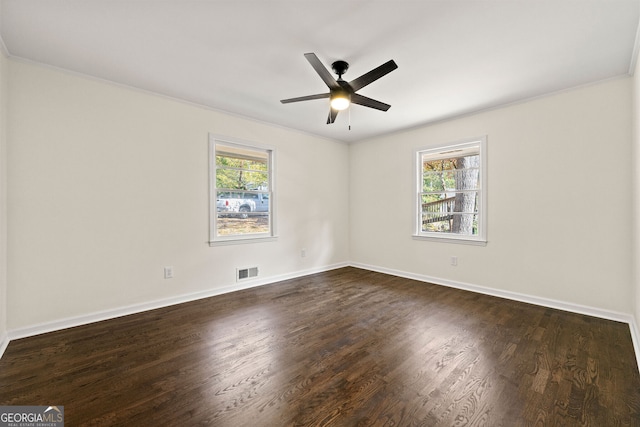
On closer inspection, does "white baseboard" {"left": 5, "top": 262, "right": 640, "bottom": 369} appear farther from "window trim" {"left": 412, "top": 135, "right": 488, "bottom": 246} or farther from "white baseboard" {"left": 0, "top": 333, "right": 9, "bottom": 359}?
"window trim" {"left": 412, "top": 135, "right": 488, "bottom": 246}

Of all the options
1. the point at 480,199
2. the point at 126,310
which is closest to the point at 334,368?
the point at 126,310

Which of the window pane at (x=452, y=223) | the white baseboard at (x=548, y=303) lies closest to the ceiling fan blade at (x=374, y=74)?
the window pane at (x=452, y=223)

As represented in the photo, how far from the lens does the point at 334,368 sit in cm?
208

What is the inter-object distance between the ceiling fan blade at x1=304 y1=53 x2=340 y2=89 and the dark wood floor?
92.9 inches

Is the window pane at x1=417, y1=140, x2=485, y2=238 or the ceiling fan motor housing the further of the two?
the window pane at x1=417, y1=140, x2=485, y2=238

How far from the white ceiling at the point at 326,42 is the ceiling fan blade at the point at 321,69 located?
0.27 metres

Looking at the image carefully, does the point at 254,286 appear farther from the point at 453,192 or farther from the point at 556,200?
the point at 556,200

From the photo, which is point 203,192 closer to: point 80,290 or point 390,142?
point 80,290

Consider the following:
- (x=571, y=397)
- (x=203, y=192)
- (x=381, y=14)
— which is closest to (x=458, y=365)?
(x=571, y=397)

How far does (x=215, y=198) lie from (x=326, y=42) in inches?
100

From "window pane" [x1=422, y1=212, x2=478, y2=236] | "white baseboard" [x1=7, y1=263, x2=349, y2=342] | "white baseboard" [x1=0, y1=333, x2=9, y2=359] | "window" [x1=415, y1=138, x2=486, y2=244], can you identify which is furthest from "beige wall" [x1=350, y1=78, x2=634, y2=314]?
"white baseboard" [x1=0, y1=333, x2=9, y2=359]

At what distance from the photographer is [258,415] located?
5.24ft

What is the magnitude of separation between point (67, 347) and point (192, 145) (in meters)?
2.51

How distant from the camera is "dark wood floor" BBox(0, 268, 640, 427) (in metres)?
1.62
